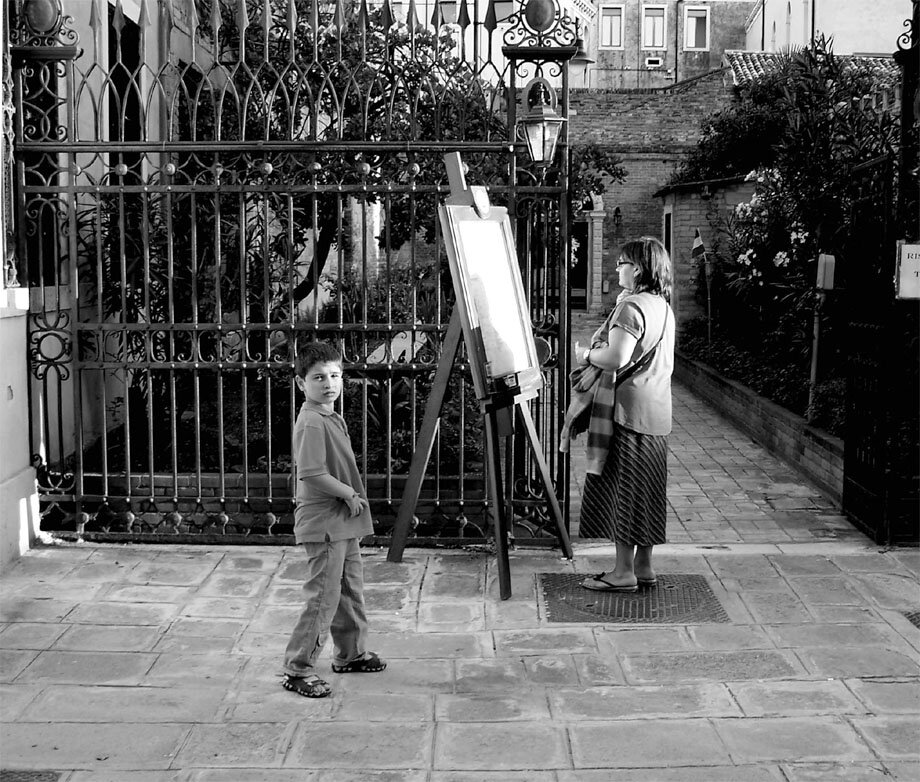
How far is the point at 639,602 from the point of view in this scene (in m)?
5.83

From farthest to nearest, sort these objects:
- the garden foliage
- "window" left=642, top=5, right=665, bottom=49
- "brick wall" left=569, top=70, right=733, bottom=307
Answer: "window" left=642, top=5, right=665, bottom=49 < "brick wall" left=569, top=70, right=733, bottom=307 < the garden foliage

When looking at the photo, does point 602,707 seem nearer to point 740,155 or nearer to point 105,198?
point 105,198

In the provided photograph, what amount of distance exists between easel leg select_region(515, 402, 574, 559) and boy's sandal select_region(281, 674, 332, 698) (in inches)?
76.0

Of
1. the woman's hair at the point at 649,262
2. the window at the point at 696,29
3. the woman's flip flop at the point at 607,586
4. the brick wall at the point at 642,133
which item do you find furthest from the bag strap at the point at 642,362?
the window at the point at 696,29

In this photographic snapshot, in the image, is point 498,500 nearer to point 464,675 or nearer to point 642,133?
point 464,675

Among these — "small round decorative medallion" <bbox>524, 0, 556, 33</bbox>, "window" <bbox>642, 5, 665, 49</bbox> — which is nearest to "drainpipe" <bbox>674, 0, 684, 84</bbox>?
"window" <bbox>642, 5, 665, 49</bbox>

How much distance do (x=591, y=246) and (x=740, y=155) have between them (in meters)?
9.61

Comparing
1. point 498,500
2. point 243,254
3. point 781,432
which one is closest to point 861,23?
point 781,432

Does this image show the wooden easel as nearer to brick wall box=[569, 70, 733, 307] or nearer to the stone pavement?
the stone pavement

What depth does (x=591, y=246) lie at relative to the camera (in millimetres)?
32344

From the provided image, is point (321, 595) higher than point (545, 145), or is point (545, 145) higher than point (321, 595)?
point (545, 145)

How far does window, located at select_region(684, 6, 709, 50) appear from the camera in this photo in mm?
45594

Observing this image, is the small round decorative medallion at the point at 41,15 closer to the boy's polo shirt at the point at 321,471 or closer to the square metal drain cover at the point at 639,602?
the boy's polo shirt at the point at 321,471

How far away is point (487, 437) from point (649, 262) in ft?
3.82
